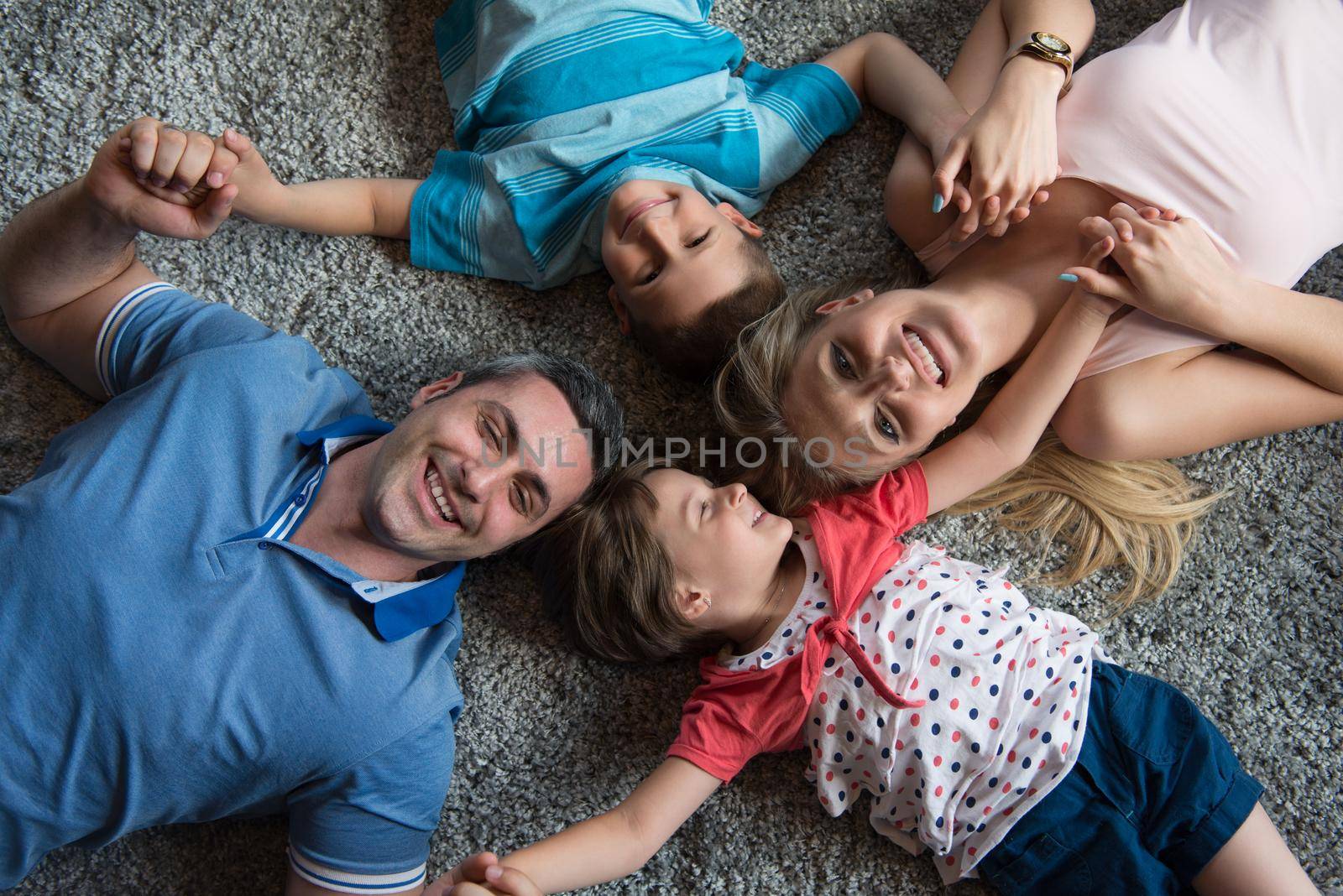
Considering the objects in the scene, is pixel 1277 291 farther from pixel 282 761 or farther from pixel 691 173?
pixel 282 761

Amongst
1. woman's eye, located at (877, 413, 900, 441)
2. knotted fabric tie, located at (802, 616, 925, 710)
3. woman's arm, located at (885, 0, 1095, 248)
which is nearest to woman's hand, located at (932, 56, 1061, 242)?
woman's arm, located at (885, 0, 1095, 248)

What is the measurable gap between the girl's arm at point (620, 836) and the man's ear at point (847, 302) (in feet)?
2.23

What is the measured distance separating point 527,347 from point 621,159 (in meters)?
0.33

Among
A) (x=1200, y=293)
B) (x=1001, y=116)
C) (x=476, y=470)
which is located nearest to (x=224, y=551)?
(x=476, y=470)

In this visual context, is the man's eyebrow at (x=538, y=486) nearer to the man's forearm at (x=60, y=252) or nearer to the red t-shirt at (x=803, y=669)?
the red t-shirt at (x=803, y=669)

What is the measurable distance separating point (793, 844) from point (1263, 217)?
1125 millimetres

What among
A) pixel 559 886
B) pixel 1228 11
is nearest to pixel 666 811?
pixel 559 886

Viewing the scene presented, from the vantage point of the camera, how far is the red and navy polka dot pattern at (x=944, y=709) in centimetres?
118

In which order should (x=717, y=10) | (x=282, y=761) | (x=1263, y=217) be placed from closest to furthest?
1. (x=282, y=761)
2. (x=1263, y=217)
3. (x=717, y=10)

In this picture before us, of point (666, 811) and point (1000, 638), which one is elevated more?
point (1000, 638)

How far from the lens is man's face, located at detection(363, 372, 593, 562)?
3.72 feet

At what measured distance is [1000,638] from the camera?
1.22 m

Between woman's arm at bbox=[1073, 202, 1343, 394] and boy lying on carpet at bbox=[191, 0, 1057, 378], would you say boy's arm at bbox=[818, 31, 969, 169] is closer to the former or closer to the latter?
boy lying on carpet at bbox=[191, 0, 1057, 378]

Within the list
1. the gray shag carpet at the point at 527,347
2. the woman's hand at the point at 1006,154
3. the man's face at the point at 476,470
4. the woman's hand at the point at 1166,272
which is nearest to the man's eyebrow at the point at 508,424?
the man's face at the point at 476,470
